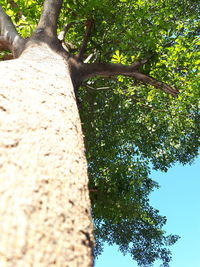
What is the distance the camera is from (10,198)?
112 cm

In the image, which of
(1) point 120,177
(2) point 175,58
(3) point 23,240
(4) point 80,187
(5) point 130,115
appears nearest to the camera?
(3) point 23,240

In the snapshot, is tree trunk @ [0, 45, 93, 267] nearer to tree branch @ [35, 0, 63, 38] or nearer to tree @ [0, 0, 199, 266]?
tree @ [0, 0, 199, 266]

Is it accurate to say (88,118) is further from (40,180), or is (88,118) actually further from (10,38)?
(40,180)

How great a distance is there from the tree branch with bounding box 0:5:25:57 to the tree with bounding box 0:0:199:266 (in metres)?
0.03

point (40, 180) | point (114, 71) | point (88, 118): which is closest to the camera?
point (40, 180)

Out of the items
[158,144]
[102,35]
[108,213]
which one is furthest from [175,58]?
[108,213]

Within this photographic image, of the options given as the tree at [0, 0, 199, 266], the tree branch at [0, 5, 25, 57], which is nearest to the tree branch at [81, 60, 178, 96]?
the tree at [0, 0, 199, 266]

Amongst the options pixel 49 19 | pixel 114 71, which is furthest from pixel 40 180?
pixel 114 71

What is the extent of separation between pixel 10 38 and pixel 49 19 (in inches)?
33.2

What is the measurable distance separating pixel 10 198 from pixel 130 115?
319 inches

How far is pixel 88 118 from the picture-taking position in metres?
9.33

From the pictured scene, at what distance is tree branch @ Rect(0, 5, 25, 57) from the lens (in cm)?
456

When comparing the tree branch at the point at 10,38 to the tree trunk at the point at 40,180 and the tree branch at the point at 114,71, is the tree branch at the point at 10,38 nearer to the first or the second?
the tree branch at the point at 114,71

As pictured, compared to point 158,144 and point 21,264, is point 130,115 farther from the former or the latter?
point 21,264
